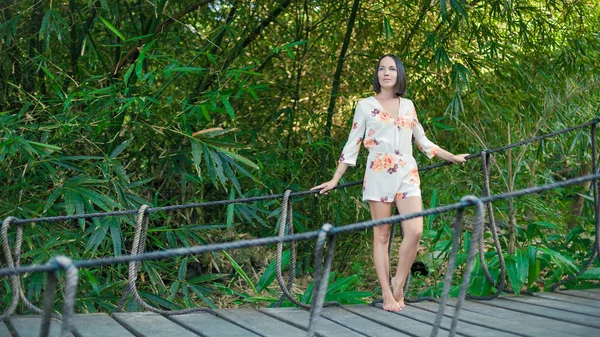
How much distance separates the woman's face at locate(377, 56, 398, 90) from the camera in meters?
3.03

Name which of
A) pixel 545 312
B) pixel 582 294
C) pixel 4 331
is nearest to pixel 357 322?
pixel 545 312

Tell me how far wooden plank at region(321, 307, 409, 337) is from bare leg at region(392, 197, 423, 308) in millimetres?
150

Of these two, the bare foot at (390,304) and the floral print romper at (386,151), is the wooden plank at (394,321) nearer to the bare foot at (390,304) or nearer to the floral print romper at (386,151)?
the bare foot at (390,304)

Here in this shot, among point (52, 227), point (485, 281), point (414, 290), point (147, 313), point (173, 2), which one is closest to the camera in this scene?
point (147, 313)

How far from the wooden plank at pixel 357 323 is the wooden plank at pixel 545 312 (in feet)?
1.65

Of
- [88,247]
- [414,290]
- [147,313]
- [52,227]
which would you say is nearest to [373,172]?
[147,313]

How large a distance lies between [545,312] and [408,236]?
22.7 inches

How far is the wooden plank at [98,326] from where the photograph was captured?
250 cm

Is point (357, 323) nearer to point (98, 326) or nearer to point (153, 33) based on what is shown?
point (98, 326)

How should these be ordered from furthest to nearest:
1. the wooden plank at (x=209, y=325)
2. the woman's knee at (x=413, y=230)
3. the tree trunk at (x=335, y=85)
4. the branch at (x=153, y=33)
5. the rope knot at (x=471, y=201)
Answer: the tree trunk at (x=335, y=85) → the branch at (x=153, y=33) → the woman's knee at (x=413, y=230) → the wooden plank at (x=209, y=325) → the rope knot at (x=471, y=201)

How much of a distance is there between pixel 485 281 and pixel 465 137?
1.76 m

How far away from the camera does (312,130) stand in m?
4.82

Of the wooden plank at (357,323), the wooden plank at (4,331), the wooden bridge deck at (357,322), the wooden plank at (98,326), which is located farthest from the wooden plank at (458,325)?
the wooden plank at (4,331)

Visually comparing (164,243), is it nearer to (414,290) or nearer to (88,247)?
(88,247)
